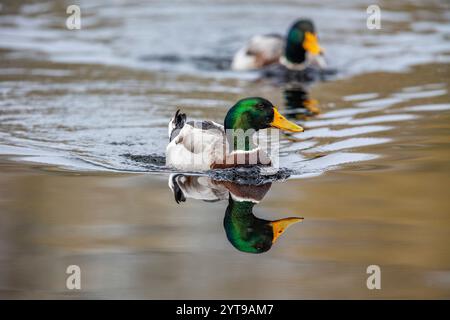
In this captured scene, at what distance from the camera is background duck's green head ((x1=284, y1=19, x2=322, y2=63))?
627 inches

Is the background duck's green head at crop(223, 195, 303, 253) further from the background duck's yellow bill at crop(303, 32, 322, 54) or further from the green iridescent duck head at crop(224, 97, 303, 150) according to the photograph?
the background duck's yellow bill at crop(303, 32, 322, 54)

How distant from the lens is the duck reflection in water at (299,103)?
12508 mm

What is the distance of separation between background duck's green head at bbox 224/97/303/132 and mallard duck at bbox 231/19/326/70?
21.1 ft

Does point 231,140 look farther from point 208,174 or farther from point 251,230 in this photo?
point 251,230

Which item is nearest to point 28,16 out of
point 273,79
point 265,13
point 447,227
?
point 265,13

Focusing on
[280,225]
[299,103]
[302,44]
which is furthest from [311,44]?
[280,225]

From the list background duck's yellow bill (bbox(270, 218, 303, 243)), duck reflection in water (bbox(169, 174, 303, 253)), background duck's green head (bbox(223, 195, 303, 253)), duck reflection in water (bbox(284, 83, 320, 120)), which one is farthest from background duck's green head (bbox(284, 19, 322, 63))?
background duck's yellow bill (bbox(270, 218, 303, 243))

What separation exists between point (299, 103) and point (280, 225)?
5.83m

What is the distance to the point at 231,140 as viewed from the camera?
31.6ft

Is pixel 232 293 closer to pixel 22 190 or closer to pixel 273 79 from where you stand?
pixel 22 190

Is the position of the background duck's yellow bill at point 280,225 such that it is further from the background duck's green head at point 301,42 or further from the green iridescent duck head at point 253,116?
the background duck's green head at point 301,42

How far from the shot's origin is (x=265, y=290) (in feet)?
21.0

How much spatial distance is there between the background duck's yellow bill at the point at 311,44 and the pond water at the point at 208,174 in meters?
0.60

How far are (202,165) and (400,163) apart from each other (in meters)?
1.95
